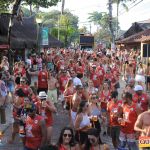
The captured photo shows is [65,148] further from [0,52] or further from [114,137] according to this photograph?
[0,52]

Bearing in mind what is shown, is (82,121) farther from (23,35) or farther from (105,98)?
(23,35)

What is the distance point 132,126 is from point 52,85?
6.77 metres

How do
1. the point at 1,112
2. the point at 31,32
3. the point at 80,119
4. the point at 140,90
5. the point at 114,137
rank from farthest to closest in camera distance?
1. the point at 31,32
2. the point at 1,112
3. the point at 140,90
4. the point at 114,137
5. the point at 80,119

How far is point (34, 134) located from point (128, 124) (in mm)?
2073

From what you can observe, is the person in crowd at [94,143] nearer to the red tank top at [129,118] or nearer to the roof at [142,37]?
the red tank top at [129,118]

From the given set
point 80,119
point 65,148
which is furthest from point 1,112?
point 65,148

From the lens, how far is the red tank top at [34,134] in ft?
28.2

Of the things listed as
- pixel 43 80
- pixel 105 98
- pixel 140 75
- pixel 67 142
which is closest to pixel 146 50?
pixel 140 75

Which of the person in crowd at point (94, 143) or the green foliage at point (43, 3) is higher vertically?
the green foliage at point (43, 3)

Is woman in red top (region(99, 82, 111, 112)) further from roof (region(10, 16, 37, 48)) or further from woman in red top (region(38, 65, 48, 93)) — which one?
roof (region(10, 16, 37, 48))

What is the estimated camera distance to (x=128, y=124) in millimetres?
9641

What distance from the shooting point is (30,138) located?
8.62 meters

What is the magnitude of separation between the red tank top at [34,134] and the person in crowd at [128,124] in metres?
1.93

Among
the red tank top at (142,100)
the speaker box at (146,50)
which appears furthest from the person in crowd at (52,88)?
the speaker box at (146,50)
